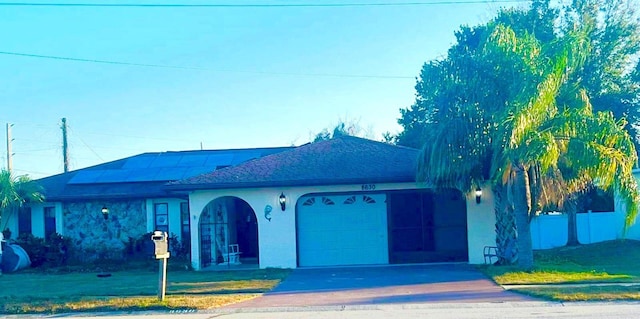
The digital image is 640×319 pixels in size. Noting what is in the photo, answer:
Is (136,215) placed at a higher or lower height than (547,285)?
higher

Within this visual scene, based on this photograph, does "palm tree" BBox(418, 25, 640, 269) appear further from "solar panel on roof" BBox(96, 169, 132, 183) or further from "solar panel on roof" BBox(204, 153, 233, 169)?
"solar panel on roof" BBox(96, 169, 132, 183)

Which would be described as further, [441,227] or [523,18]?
[523,18]

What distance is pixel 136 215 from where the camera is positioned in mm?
25453

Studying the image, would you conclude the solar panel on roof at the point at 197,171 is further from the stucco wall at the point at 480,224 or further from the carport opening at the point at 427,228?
the stucco wall at the point at 480,224

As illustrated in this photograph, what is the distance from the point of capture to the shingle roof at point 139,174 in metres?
25.3

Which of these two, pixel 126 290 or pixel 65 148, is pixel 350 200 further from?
pixel 65 148

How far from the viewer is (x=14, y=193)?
24141mm

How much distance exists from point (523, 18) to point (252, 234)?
16770 millimetres

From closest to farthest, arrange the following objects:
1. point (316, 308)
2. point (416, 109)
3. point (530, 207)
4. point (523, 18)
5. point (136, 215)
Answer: point (316, 308), point (530, 207), point (136, 215), point (523, 18), point (416, 109)

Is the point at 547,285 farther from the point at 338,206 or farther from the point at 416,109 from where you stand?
the point at 416,109

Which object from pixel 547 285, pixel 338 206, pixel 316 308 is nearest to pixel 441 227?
pixel 338 206

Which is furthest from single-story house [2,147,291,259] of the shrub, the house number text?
the house number text

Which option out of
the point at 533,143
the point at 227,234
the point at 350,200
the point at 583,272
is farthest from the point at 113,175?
the point at 583,272

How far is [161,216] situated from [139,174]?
257cm
